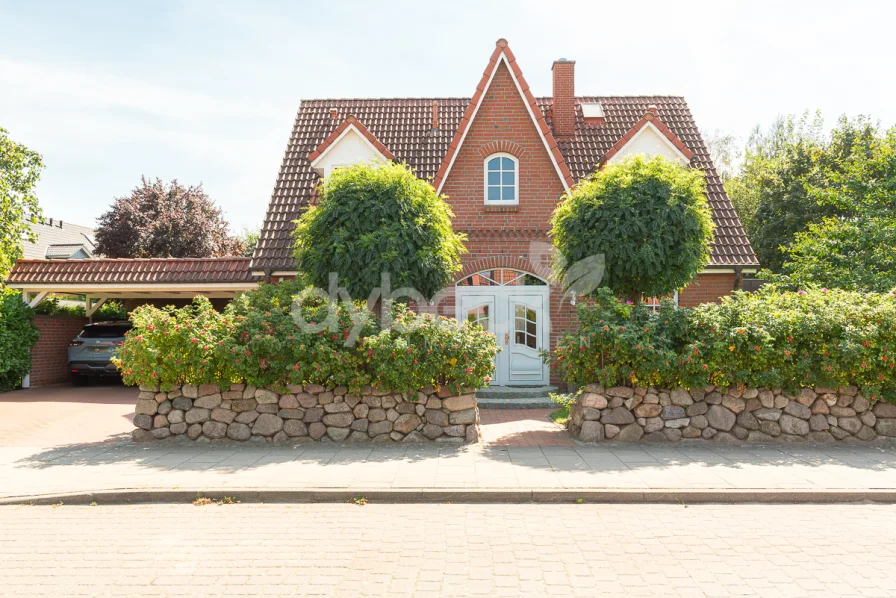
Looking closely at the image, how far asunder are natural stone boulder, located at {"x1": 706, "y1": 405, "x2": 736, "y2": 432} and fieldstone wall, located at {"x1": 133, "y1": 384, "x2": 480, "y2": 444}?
3.66 m

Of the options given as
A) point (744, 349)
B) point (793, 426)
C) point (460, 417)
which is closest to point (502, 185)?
point (460, 417)

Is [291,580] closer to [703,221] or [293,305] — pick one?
[293,305]

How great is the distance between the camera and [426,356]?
29.3ft

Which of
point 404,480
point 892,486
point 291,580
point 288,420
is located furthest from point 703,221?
point 291,580

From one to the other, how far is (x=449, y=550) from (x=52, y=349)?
15901 mm

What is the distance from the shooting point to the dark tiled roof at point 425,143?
1489 cm

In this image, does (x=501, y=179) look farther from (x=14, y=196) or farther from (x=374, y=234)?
(x=14, y=196)

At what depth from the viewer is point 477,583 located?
449cm

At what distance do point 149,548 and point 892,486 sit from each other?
7995mm

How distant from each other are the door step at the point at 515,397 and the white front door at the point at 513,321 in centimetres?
45

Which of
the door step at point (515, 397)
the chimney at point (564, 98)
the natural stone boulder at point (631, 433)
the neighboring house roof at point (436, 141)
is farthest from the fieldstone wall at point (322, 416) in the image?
the chimney at point (564, 98)

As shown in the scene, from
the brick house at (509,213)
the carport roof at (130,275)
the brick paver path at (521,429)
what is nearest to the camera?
the brick paver path at (521,429)

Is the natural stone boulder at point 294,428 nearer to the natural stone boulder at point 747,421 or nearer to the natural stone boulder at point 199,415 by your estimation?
the natural stone boulder at point 199,415

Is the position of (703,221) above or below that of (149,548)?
above
